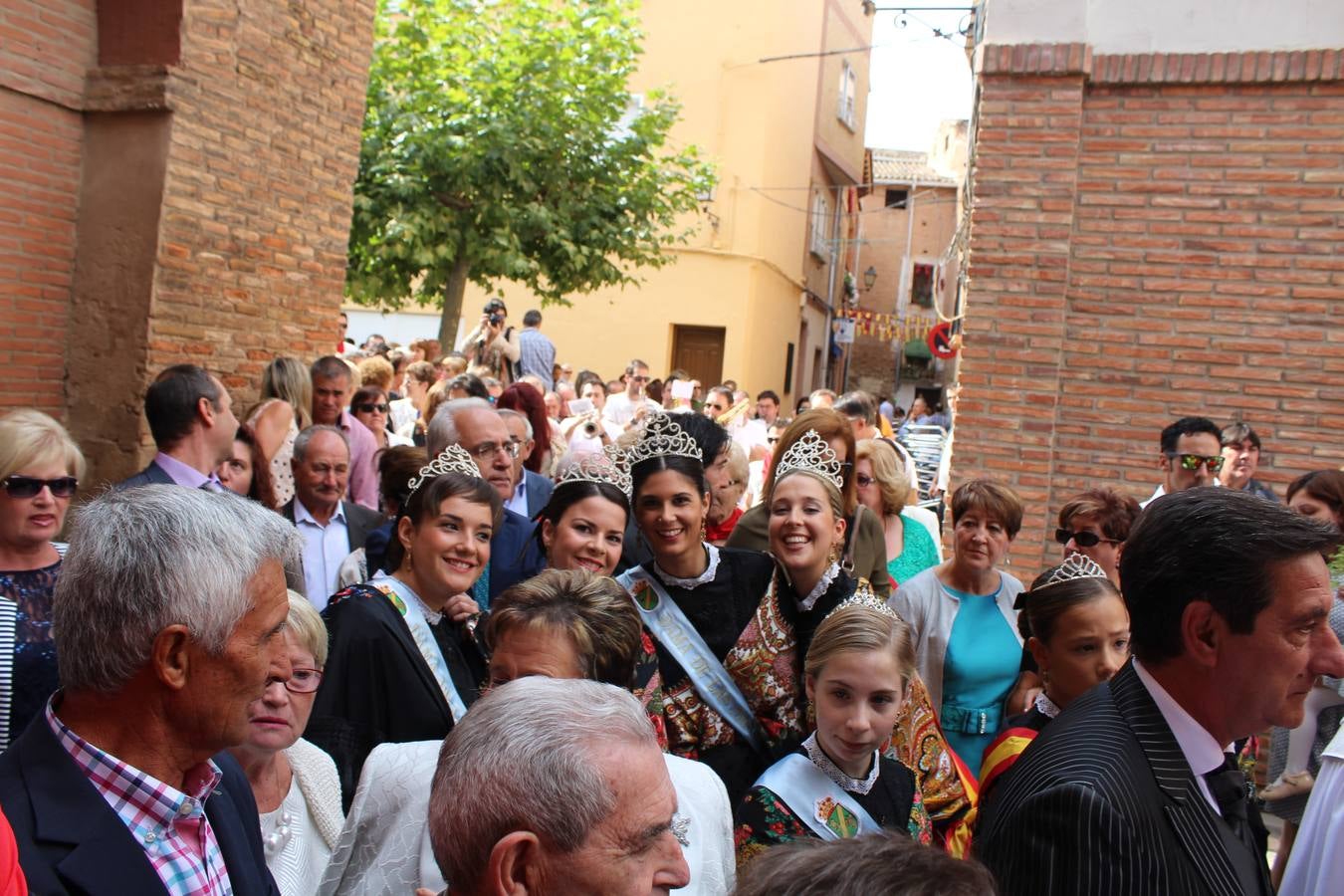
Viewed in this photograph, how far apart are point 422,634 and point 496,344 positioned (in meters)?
8.32

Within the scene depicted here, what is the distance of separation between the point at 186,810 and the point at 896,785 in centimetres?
199

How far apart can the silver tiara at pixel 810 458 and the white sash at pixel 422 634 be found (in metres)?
1.59

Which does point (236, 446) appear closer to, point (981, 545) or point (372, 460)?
point (372, 460)

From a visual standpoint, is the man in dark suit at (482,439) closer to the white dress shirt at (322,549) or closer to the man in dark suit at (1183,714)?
the white dress shirt at (322,549)

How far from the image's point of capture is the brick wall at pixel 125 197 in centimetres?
757

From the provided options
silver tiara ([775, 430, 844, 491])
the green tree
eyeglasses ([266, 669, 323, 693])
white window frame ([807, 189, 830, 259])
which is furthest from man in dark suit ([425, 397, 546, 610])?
white window frame ([807, 189, 830, 259])

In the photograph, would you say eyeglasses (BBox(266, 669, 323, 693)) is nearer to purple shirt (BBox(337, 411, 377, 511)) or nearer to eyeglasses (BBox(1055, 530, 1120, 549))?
eyeglasses (BBox(1055, 530, 1120, 549))

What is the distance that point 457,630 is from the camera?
12.5 ft

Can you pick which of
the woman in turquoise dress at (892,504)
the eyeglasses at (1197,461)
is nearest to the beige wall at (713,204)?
the eyeglasses at (1197,461)

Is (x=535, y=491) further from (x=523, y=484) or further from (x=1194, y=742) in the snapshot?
(x=1194, y=742)

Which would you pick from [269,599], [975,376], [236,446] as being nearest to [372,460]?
[236,446]

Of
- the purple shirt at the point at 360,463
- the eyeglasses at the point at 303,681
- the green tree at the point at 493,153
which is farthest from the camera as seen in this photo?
the green tree at the point at 493,153

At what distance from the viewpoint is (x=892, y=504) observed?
20.2 ft

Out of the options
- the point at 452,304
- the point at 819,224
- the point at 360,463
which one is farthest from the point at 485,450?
the point at 819,224
